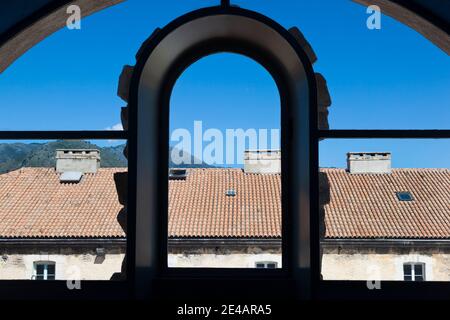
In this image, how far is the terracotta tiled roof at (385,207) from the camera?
46.5ft

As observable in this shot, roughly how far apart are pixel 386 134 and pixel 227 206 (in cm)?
1018

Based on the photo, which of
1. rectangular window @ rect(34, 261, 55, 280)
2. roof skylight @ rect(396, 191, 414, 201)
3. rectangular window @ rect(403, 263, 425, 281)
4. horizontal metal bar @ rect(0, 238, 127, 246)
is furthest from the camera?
roof skylight @ rect(396, 191, 414, 201)

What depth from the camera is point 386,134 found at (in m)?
2.70

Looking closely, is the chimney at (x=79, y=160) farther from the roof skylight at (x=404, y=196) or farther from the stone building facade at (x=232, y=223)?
the roof skylight at (x=404, y=196)

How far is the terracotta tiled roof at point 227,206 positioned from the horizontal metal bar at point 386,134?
8.96 m

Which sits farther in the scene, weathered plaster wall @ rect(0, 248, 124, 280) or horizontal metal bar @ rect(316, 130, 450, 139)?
weathered plaster wall @ rect(0, 248, 124, 280)

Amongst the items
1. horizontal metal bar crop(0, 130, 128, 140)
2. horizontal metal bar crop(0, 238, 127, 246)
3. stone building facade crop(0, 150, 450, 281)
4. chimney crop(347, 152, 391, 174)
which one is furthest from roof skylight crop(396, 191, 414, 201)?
horizontal metal bar crop(0, 130, 128, 140)

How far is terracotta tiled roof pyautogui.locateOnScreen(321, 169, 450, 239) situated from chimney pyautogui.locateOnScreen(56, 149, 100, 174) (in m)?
5.29

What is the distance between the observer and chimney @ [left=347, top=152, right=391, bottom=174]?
14509mm

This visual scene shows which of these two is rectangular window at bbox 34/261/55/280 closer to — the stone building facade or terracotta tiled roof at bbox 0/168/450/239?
the stone building facade

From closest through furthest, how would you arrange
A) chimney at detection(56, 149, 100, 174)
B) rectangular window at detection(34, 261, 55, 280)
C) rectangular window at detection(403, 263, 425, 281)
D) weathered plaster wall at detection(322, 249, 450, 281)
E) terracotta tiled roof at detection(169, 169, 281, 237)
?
terracotta tiled roof at detection(169, 169, 281, 237)
chimney at detection(56, 149, 100, 174)
weathered plaster wall at detection(322, 249, 450, 281)
rectangular window at detection(34, 261, 55, 280)
rectangular window at detection(403, 263, 425, 281)

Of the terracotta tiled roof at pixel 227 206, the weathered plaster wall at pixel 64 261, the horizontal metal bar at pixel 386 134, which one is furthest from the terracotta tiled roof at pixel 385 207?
the horizontal metal bar at pixel 386 134

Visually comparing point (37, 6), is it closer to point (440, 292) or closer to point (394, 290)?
point (394, 290)
